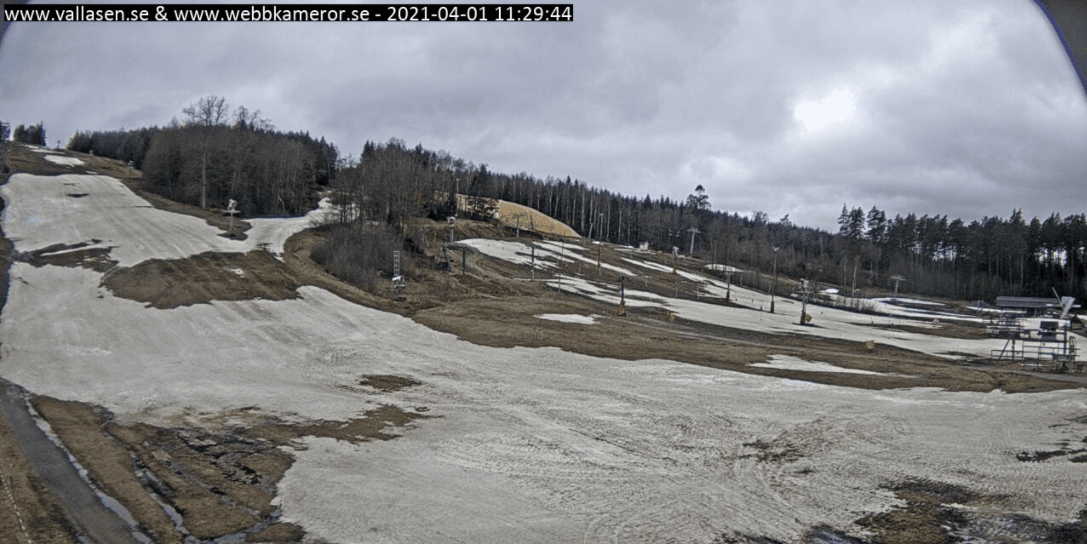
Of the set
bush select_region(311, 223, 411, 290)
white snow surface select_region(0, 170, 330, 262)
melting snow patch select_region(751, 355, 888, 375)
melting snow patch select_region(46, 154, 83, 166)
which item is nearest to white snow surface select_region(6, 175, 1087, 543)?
melting snow patch select_region(751, 355, 888, 375)

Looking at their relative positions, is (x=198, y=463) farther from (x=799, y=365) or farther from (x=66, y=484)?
(x=799, y=365)

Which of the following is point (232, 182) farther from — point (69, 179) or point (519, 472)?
point (519, 472)

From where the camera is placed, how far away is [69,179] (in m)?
56.9

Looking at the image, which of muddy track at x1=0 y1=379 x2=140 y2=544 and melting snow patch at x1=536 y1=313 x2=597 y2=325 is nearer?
muddy track at x1=0 y1=379 x2=140 y2=544

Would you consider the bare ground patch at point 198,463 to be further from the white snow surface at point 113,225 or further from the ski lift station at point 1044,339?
the ski lift station at point 1044,339

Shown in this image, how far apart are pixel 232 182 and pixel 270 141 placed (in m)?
17.7

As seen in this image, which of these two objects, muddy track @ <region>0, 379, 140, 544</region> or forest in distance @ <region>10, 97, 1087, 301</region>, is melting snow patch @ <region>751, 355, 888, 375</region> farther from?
muddy track @ <region>0, 379, 140, 544</region>

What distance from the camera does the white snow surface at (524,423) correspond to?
28.1ft

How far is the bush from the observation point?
35.4 m

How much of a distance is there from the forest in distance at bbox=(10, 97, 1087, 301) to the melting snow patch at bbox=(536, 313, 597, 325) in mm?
12750

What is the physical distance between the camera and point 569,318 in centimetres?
3359

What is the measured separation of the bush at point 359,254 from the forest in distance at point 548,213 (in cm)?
35

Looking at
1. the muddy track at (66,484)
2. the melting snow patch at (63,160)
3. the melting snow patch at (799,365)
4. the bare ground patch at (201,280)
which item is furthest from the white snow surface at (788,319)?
the melting snow patch at (63,160)

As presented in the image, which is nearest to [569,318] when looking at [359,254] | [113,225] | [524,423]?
[359,254]
